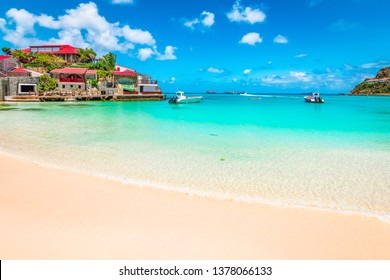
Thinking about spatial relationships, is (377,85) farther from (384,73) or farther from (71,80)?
(71,80)

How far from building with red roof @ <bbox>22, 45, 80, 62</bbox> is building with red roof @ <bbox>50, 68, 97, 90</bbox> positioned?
46.6 ft

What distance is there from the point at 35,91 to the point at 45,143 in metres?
38.2

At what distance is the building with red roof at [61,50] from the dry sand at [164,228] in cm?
6074

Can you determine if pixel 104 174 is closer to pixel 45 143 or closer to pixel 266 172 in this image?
pixel 266 172

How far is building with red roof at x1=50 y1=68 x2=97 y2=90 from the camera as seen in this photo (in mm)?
45031

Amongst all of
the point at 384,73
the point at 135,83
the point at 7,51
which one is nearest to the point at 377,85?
the point at 384,73

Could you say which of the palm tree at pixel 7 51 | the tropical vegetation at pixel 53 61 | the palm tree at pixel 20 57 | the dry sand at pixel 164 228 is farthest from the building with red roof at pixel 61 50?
the dry sand at pixel 164 228

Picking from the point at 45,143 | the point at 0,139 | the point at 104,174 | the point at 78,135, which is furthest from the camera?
the point at 78,135

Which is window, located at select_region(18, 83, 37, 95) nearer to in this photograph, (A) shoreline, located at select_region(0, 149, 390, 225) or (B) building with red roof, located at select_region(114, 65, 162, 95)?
(B) building with red roof, located at select_region(114, 65, 162, 95)

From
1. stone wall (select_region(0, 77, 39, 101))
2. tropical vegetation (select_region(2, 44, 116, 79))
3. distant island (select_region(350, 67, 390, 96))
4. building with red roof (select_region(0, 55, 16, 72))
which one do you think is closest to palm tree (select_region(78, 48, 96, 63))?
tropical vegetation (select_region(2, 44, 116, 79))

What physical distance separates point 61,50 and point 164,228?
65.6 m

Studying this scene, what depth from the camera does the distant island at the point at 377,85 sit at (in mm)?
118562

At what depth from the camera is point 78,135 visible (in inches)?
469
